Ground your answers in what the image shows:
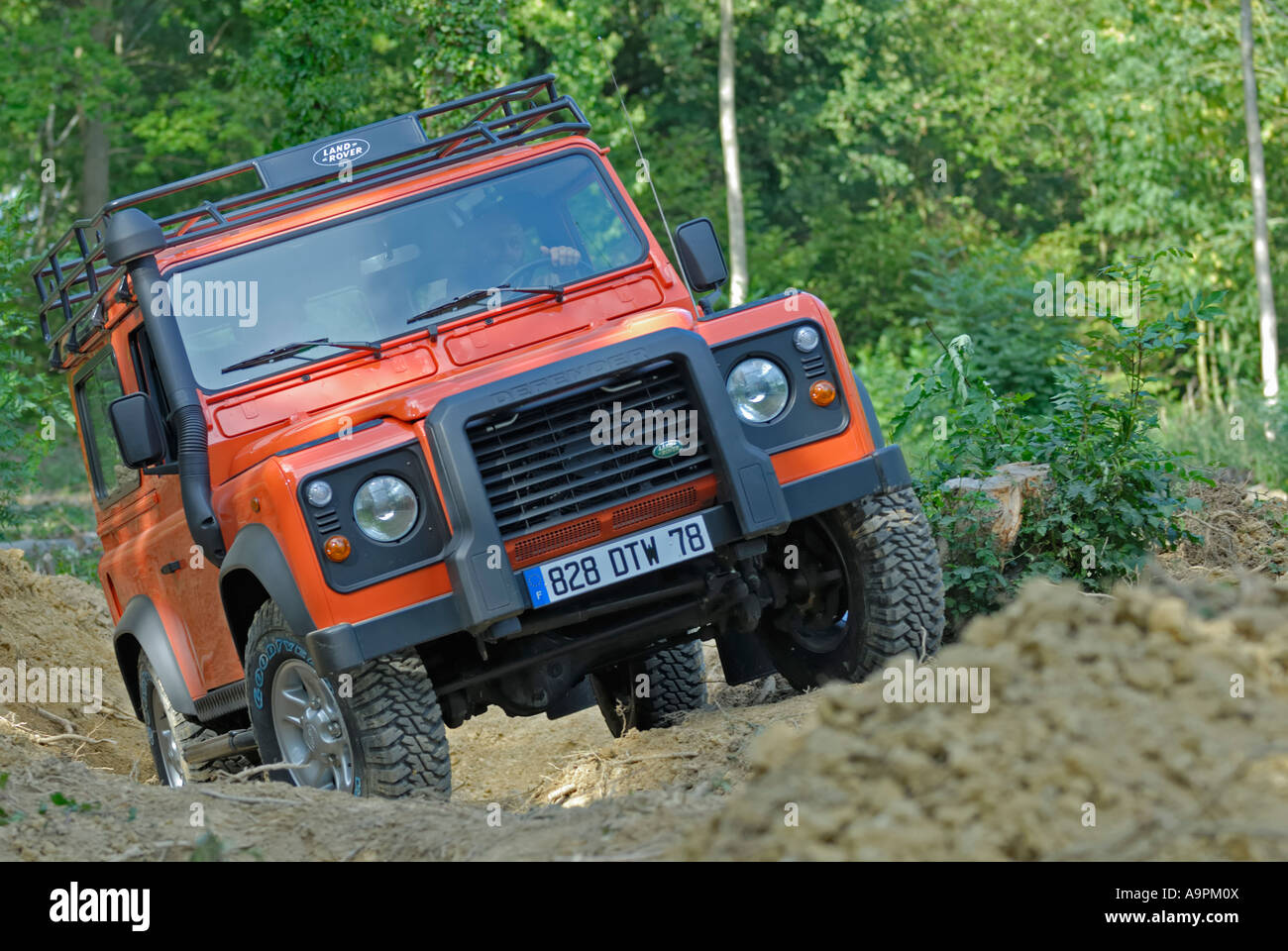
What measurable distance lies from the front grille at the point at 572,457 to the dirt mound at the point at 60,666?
9.96ft

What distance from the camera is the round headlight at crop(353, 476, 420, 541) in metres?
4.80

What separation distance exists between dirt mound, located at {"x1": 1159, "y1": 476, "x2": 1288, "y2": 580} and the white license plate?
2795 millimetres

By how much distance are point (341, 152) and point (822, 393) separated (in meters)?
2.55

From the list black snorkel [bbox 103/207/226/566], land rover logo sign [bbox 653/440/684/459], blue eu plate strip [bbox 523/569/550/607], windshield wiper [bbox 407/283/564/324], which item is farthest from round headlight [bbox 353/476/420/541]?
windshield wiper [bbox 407/283/564/324]

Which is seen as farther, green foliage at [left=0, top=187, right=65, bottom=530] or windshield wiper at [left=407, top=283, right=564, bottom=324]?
green foliage at [left=0, top=187, right=65, bottom=530]

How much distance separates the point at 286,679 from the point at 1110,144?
926 inches

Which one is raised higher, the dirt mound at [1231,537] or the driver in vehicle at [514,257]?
the driver in vehicle at [514,257]

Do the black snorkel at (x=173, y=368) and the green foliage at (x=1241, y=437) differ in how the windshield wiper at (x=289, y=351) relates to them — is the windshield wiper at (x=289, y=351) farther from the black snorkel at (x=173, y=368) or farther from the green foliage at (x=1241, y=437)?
the green foliage at (x=1241, y=437)

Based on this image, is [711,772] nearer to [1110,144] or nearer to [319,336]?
[319,336]

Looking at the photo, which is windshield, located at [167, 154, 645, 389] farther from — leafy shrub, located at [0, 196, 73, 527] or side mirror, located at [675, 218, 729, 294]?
leafy shrub, located at [0, 196, 73, 527]

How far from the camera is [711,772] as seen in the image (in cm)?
500

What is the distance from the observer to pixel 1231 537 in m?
7.70

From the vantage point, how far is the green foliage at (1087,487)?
22.4 ft

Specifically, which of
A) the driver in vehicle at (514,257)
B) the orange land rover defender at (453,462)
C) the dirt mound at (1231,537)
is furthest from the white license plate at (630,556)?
the dirt mound at (1231,537)
